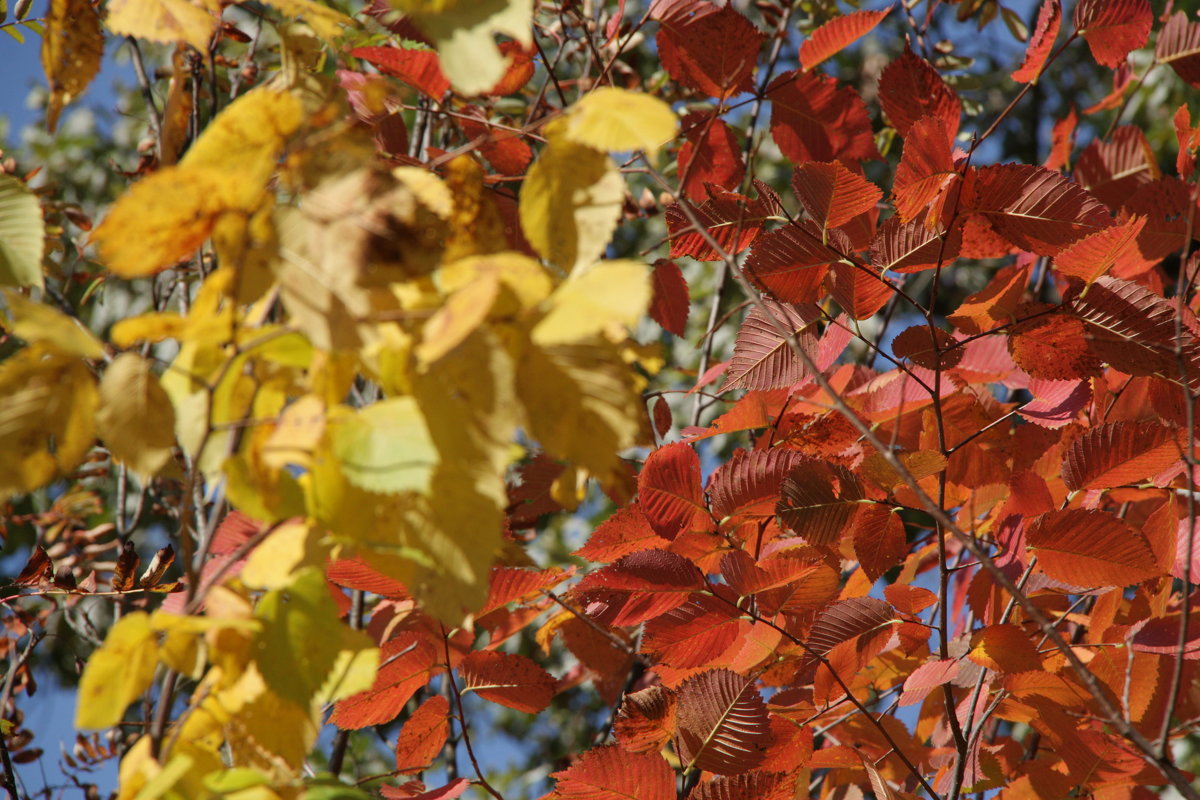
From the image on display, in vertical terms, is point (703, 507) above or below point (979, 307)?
below

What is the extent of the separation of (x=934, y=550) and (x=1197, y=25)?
2.48 feet

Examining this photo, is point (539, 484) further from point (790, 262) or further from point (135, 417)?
point (135, 417)

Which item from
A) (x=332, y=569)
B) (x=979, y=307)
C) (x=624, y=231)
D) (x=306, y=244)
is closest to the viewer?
(x=306, y=244)

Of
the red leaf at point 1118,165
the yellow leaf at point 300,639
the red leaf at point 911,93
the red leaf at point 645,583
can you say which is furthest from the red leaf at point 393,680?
the red leaf at point 1118,165

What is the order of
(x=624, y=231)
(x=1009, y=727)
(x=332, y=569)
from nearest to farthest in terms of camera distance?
(x=332, y=569) < (x=1009, y=727) < (x=624, y=231)

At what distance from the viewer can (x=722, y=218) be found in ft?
3.15

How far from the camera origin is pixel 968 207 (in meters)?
0.89

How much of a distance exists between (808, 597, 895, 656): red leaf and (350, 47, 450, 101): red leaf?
0.62 meters

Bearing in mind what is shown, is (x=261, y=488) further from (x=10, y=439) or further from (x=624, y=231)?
A: (x=624, y=231)

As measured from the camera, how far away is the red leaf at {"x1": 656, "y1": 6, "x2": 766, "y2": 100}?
3.34ft

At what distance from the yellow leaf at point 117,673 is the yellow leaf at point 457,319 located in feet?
0.72

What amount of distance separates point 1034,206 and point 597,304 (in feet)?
2.01

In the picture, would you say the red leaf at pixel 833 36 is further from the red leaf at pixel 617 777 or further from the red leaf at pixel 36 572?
the red leaf at pixel 36 572

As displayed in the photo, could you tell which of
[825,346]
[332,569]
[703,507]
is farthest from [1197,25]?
[332,569]
